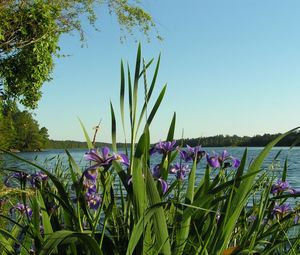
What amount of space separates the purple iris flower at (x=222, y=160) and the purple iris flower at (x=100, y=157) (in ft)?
1.83

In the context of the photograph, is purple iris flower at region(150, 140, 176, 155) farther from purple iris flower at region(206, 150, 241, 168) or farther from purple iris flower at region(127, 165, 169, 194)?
purple iris flower at region(206, 150, 241, 168)

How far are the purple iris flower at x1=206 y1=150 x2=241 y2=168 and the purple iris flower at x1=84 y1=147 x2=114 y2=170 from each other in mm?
556

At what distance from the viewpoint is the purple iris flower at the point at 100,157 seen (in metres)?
1.66

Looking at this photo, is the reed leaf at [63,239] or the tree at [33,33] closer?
the reed leaf at [63,239]

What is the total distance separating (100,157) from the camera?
1692mm

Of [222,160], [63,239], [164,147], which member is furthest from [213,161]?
[63,239]

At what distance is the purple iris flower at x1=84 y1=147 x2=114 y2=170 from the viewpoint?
1655 mm

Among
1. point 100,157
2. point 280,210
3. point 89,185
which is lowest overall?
point 280,210

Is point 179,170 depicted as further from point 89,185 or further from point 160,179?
point 89,185

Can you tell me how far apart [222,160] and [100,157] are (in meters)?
0.64

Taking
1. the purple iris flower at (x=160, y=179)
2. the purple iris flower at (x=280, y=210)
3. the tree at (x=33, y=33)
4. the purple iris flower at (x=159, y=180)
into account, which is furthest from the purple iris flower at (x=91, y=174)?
the tree at (x=33, y=33)

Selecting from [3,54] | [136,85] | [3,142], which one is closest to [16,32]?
[3,54]

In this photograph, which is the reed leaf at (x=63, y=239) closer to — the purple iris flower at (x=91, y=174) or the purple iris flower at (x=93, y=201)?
the purple iris flower at (x=91, y=174)

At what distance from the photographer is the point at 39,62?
34.8 ft
